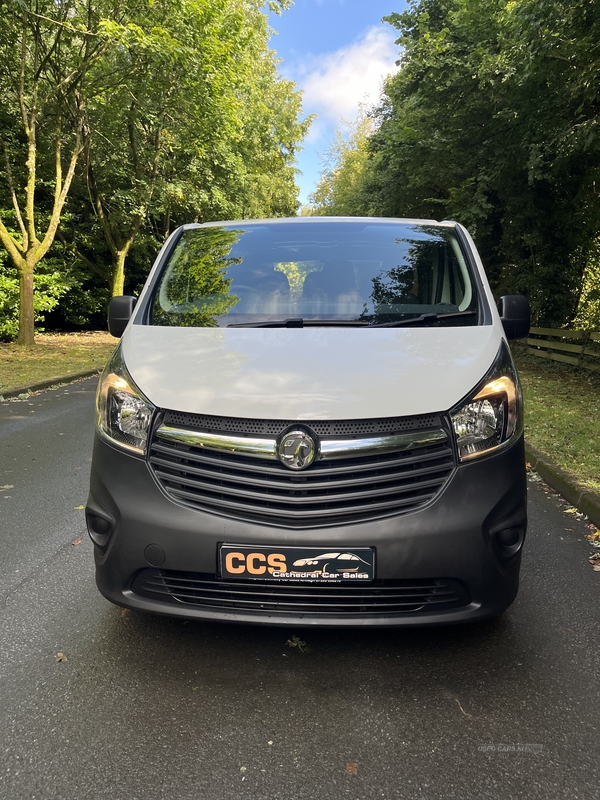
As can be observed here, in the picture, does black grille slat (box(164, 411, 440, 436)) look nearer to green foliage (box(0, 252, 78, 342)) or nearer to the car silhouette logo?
the car silhouette logo

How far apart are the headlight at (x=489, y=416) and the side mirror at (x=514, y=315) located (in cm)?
84

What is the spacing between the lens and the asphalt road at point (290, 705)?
2.01m

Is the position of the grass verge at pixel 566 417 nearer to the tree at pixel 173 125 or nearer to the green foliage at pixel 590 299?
the green foliage at pixel 590 299

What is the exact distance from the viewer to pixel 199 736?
2.20 meters

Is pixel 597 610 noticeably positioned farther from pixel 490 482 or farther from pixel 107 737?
pixel 107 737

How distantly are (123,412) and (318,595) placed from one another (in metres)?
1.02

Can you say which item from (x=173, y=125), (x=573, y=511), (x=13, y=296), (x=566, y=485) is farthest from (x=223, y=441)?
(x=173, y=125)

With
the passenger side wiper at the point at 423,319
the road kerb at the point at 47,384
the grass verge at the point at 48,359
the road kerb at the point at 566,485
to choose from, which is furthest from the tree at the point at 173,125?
the passenger side wiper at the point at 423,319

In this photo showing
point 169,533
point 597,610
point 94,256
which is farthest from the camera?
point 94,256

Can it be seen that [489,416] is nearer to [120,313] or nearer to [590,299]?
[120,313]

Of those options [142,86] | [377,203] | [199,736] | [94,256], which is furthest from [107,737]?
[94,256]

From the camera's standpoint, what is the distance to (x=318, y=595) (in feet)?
7.75

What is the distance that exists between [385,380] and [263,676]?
49.1 inches

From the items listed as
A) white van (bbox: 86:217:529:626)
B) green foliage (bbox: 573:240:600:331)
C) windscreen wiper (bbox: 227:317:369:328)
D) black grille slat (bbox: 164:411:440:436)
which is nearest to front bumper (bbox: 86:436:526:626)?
white van (bbox: 86:217:529:626)
